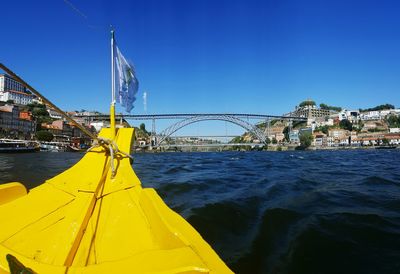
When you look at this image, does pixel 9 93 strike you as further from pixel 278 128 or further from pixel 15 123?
pixel 278 128

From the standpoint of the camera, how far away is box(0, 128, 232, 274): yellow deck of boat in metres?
1.47

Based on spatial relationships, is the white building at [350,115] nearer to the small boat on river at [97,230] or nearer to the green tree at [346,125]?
the green tree at [346,125]

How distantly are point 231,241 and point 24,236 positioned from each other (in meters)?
2.17

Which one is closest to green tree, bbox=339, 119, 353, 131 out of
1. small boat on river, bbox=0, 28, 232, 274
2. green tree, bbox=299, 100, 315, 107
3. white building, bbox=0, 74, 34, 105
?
green tree, bbox=299, 100, 315, 107

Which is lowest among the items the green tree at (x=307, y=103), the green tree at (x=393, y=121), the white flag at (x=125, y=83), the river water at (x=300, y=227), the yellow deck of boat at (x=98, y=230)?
the river water at (x=300, y=227)

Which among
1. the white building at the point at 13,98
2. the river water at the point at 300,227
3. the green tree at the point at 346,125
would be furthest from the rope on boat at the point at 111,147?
the green tree at the point at 346,125

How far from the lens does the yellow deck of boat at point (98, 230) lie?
58.0 inches

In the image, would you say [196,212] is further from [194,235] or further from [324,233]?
[194,235]

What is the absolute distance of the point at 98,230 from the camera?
256 cm

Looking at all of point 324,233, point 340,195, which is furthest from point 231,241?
point 340,195

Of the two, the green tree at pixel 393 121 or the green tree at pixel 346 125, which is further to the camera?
the green tree at pixel 393 121

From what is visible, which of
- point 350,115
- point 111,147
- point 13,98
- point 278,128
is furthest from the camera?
point 350,115

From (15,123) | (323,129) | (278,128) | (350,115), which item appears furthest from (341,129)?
(15,123)

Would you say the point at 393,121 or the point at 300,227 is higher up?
the point at 393,121
